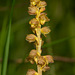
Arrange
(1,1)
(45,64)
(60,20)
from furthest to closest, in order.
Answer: (1,1), (60,20), (45,64)

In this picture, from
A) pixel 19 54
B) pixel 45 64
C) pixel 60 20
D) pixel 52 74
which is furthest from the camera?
pixel 60 20

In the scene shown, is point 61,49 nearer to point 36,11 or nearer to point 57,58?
point 57,58

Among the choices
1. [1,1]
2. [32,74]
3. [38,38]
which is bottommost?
[32,74]

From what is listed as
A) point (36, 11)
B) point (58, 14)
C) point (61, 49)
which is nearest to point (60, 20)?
point (58, 14)

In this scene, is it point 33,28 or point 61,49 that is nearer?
point 33,28

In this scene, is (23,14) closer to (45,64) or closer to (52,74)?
(52,74)

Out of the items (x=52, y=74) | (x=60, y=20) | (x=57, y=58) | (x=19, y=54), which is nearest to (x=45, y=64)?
(x=52, y=74)

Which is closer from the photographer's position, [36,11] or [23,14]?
[36,11]

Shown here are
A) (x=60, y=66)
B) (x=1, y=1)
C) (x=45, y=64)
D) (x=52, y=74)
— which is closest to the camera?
(x=45, y=64)

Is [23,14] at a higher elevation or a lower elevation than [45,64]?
higher
